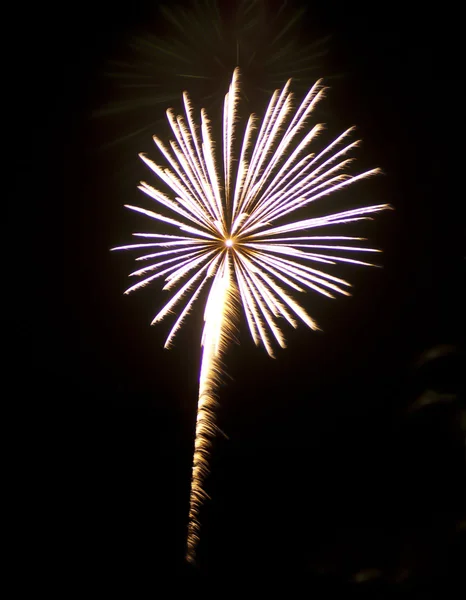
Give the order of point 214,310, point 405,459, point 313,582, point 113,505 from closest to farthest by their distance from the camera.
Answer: point 214,310 < point 313,582 < point 405,459 < point 113,505

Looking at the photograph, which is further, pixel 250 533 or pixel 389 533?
pixel 250 533

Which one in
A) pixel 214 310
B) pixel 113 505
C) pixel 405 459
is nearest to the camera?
pixel 214 310

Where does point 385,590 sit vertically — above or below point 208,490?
below

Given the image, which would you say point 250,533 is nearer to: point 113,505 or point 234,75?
point 113,505

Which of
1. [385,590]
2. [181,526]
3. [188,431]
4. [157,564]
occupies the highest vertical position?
[188,431]

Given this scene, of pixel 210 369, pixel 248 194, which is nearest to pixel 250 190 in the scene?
pixel 248 194

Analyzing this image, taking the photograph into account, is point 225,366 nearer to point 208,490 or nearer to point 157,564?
point 208,490

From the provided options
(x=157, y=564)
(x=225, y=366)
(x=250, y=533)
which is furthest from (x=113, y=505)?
(x=225, y=366)

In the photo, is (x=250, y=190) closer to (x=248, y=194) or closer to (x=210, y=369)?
(x=248, y=194)

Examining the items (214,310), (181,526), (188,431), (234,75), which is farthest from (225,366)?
(234,75)
